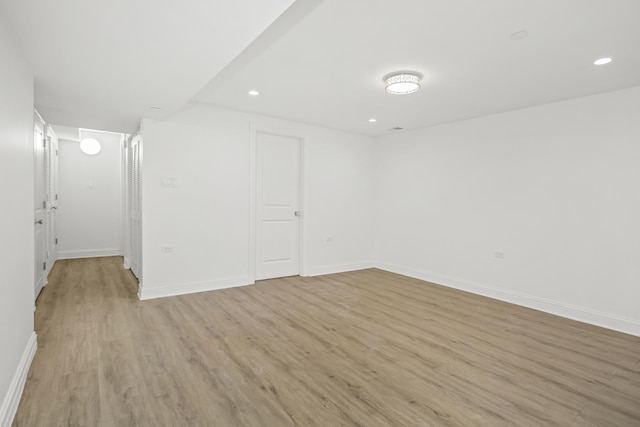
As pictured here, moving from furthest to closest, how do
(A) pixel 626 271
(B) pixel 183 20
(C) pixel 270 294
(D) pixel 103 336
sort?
(C) pixel 270 294 → (A) pixel 626 271 → (D) pixel 103 336 → (B) pixel 183 20

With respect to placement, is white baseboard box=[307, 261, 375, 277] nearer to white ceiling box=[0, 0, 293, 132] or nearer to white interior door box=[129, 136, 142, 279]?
white interior door box=[129, 136, 142, 279]

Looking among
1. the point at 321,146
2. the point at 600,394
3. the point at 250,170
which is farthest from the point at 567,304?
the point at 250,170

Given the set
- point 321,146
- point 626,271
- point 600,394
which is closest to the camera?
point 600,394

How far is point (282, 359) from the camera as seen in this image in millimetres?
2520

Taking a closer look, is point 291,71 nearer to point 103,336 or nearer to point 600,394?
point 103,336

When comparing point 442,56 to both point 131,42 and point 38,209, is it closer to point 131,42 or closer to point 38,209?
point 131,42

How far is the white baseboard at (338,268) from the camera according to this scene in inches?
212

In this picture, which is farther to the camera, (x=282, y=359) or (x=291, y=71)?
(x=291, y=71)

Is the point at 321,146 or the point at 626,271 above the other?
the point at 321,146

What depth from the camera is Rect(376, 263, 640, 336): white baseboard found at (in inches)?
130

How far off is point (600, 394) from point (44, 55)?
4490 millimetres

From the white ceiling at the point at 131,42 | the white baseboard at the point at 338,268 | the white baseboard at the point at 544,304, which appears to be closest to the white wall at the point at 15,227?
the white ceiling at the point at 131,42

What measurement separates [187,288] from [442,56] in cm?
391

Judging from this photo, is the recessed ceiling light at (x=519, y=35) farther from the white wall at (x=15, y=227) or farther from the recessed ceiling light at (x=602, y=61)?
the white wall at (x=15, y=227)
